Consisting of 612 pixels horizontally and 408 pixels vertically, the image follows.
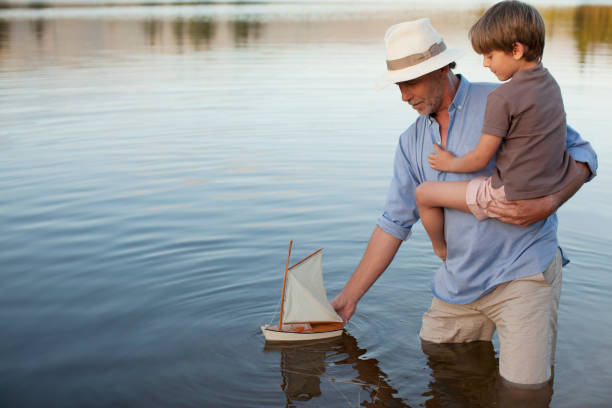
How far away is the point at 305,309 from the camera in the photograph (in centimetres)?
476

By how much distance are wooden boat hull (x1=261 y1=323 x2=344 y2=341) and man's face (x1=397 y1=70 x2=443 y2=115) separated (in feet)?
5.72

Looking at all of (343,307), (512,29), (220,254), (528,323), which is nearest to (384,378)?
(343,307)

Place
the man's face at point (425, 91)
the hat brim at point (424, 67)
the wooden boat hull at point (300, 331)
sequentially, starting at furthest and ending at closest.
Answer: the wooden boat hull at point (300, 331), the man's face at point (425, 91), the hat brim at point (424, 67)

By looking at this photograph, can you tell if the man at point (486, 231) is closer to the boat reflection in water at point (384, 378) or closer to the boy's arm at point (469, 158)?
the boy's arm at point (469, 158)

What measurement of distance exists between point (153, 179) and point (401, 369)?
5.87m

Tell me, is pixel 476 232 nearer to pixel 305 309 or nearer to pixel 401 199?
pixel 401 199

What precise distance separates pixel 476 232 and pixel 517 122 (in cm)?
70

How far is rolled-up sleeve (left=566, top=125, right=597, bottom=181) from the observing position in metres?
3.88

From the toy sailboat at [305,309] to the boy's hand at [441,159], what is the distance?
1.19m

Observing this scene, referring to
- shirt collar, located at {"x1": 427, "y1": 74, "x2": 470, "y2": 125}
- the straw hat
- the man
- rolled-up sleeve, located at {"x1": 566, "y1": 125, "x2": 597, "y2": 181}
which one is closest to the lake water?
the man

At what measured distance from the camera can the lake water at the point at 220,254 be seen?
4.61 m

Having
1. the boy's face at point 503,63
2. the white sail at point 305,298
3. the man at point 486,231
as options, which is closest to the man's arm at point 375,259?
the white sail at point 305,298

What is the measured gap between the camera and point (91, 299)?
19.4 ft

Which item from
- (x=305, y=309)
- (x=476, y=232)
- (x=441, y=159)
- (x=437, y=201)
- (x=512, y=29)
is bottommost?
(x=305, y=309)
